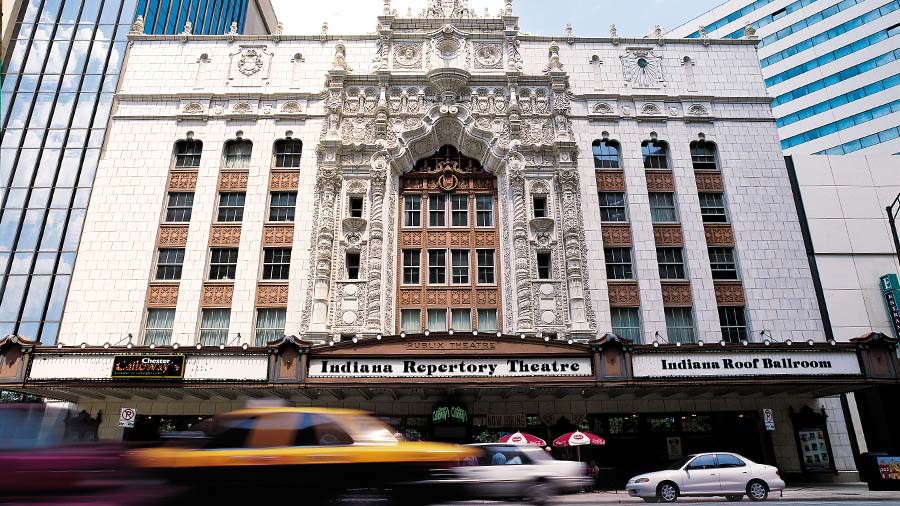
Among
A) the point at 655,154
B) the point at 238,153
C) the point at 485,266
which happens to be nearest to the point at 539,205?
the point at 485,266

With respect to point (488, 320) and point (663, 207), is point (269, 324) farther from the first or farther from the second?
point (663, 207)

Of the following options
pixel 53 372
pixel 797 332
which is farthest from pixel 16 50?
pixel 797 332

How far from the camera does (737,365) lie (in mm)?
22891

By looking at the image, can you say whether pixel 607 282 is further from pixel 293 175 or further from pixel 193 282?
pixel 193 282

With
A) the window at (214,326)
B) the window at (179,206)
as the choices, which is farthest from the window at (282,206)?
the window at (214,326)

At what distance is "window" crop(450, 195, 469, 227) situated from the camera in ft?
98.7

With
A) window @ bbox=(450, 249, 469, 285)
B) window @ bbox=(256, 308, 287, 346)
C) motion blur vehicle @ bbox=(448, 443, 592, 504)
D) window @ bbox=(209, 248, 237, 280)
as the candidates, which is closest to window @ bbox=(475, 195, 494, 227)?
window @ bbox=(450, 249, 469, 285)

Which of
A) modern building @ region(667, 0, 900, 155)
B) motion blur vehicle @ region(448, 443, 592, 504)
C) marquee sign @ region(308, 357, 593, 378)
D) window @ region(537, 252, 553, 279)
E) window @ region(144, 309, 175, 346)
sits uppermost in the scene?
modern building @ region(667, 0, 900, 155)

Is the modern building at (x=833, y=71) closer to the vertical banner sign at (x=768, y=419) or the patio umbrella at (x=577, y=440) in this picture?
the vertical banner sign at (x=768, y=419)

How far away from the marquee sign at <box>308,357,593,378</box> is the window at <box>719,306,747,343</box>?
30.8 feet

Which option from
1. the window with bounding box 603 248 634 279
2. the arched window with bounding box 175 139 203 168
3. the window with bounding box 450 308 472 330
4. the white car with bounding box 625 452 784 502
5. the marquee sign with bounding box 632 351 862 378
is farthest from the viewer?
the arched window with bounding box 175 139 203 168

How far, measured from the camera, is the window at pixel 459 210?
3009cm

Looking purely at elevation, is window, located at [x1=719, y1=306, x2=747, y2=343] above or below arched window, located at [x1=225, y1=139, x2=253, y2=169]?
below

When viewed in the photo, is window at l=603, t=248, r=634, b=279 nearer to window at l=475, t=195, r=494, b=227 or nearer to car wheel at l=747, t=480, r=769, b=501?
window at l=475, t=195, r=494, b=227
